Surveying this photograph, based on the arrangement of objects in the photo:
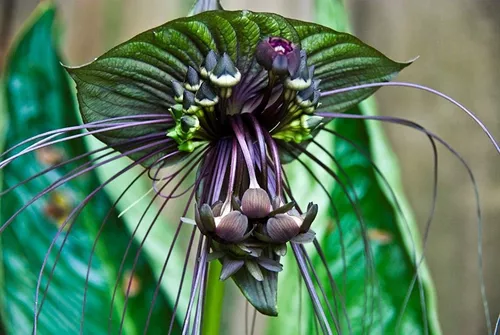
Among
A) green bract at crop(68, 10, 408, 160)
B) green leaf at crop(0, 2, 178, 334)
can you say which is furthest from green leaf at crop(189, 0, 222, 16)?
green leaf at crop(0, 2, 178, 334)

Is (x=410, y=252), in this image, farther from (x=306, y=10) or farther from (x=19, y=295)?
(x=19, y=295)

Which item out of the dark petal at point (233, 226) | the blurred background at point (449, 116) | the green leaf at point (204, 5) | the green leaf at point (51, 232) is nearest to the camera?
the dark petal at point (233, 226)

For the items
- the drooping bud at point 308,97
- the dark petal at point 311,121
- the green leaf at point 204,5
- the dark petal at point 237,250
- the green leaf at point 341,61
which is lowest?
the dark petal at point 237,250

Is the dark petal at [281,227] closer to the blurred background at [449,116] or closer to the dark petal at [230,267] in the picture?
the dark petal at [230,267]

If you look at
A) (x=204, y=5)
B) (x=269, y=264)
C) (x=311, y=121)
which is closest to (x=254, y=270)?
(x=269, y=264)

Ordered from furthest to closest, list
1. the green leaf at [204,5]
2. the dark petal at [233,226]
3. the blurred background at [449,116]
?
the blurred background at [449,116], the green leaf at [204,5], the dark petal at [233,226]

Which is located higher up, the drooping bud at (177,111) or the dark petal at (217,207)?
the drooping bud at (177,111)

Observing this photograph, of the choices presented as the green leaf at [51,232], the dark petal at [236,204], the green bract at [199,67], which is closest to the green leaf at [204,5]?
the green bract at [199,67]

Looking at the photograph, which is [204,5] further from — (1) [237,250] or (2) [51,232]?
(2) [51,232]
